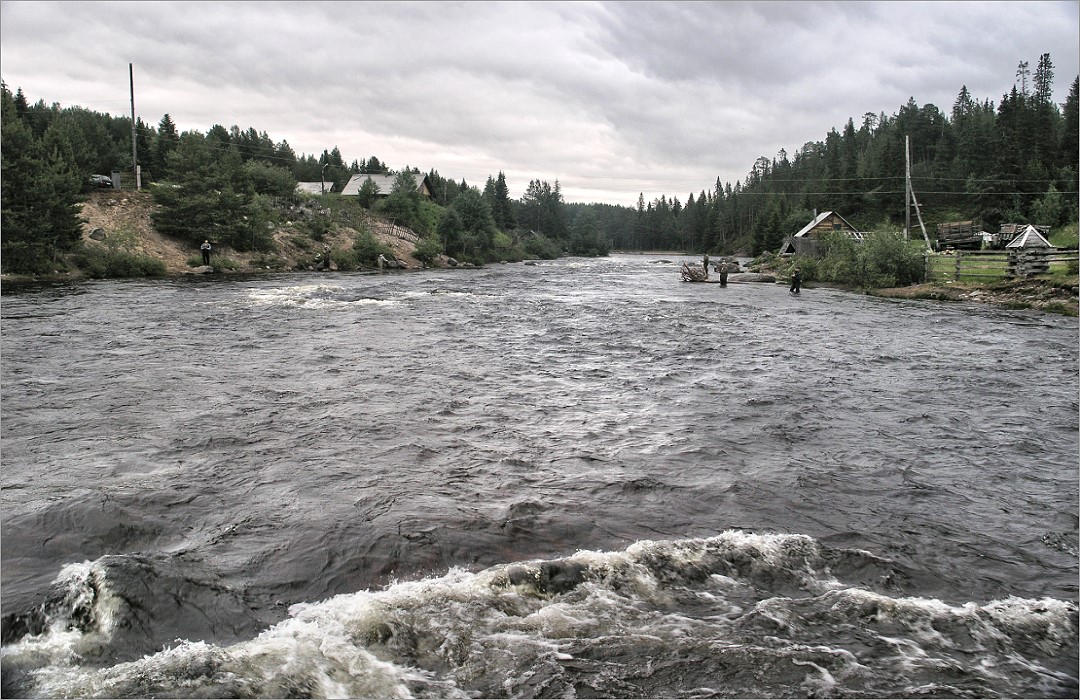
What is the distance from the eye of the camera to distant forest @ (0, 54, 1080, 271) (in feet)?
116

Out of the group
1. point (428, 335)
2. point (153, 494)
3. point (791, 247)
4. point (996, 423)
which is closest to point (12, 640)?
point (153, 494)

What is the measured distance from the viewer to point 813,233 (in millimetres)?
64000

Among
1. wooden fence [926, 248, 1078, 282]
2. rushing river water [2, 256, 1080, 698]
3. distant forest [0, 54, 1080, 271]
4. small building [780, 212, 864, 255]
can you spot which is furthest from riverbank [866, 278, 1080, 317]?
distant forest [0, 54, 1080, 271]

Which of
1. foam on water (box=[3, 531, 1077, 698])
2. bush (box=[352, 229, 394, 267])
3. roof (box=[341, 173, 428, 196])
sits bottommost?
foam on water (box=[3, 531, 1077, 698])

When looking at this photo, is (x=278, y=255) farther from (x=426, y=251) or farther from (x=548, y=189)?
(x=548, y=189)

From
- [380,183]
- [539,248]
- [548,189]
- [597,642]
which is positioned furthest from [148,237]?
[548,189]

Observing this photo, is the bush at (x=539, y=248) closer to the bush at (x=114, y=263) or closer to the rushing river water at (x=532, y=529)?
the bush at (x=114, y=263)

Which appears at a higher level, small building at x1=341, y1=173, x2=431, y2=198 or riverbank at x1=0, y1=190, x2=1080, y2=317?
small building at x1=341, y1=173, x2=431, y2=198

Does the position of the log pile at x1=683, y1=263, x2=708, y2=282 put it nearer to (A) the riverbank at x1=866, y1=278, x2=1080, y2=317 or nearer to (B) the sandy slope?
(A) the riverbank at x1=866, y1=278, x2=1080, y2=317

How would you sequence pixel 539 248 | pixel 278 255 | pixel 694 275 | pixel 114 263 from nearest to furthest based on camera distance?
1. pixel 114 263
2. pixel 694 275
3. pixel 278 255
4. pixel 539 248

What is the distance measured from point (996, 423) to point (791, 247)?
6307 centimetres

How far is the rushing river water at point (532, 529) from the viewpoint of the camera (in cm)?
435

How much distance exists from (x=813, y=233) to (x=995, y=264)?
27010 millimetres

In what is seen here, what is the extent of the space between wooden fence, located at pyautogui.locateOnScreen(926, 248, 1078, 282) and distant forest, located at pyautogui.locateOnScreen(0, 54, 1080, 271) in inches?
1259
